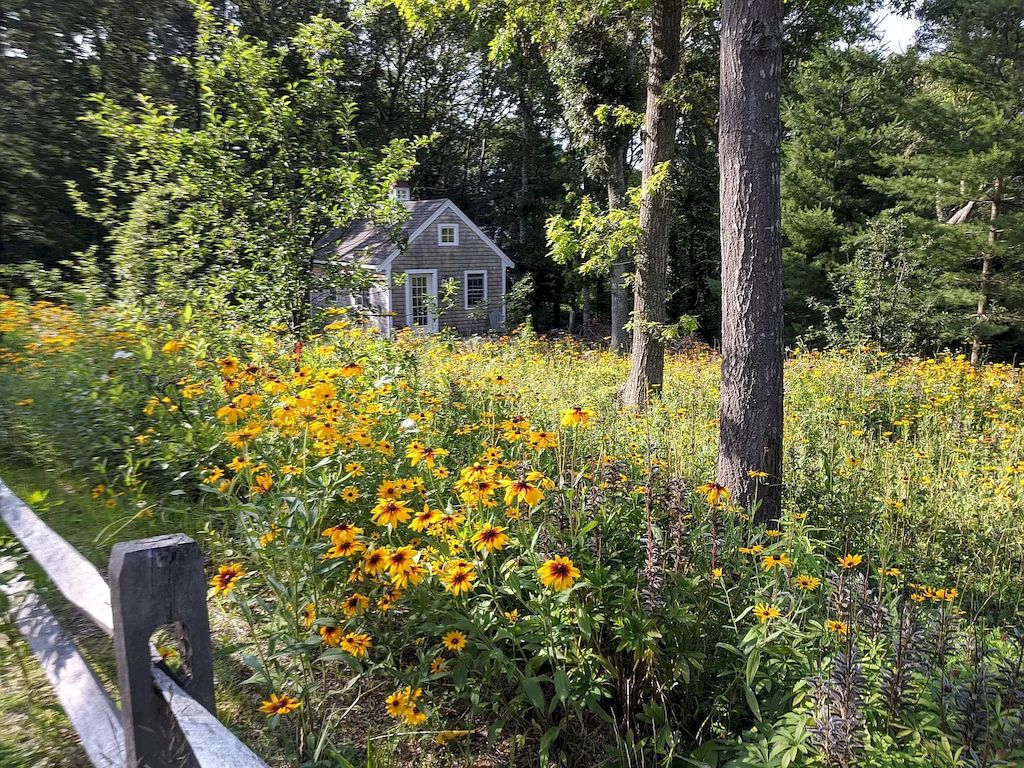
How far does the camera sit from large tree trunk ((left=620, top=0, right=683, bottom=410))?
22.6 ft

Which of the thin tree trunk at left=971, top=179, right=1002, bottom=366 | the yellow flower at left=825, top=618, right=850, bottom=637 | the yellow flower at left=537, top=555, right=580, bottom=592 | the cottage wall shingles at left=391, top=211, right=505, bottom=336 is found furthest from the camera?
the cottage wall shingles at left=391, top=211, right=505, bottom=336

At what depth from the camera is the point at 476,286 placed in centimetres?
2434

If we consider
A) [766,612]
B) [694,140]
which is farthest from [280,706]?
[694,140]

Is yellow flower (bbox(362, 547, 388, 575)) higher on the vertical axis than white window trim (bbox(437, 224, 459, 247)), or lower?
lower

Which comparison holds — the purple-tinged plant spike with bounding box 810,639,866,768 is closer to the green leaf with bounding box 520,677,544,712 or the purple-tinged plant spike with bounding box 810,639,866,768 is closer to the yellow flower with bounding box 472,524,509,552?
the green leaf with bounding box 520,677,544,712

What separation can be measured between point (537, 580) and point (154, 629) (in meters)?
1.13

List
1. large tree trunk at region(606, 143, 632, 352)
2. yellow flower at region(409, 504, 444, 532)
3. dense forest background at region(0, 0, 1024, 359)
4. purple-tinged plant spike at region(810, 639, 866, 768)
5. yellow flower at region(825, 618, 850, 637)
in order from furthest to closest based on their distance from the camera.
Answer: large tree trunk at region(606, 143, 632, 352), dense forest background at region(0, 0, 1024, 359), yellow flower at region(409, 504, 444, 532), yellow flower at region(825, 618, 850, 637), purple-tinged plant spike at region(810, 639, 866, 768)

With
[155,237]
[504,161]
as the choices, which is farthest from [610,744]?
[504,161]

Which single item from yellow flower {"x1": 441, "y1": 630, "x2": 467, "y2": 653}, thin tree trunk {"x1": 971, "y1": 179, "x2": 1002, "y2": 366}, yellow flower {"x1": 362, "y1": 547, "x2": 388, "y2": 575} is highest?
thin tree trunk {"x1": 971, "y1": 179, "x2": 1002, "y2": 366}

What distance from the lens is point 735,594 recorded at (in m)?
2.43

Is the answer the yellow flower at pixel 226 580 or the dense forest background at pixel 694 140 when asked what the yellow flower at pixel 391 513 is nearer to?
the yellow flower at pixel 226 580

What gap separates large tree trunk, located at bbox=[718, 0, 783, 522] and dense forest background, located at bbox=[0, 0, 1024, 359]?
3.34 metres

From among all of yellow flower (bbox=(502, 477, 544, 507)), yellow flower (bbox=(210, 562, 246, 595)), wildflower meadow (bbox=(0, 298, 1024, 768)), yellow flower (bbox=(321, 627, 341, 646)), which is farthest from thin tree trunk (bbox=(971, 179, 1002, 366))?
yellow flower (bbox=(210, 562, 246, 595))

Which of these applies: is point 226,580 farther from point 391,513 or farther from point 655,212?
point 655,212
